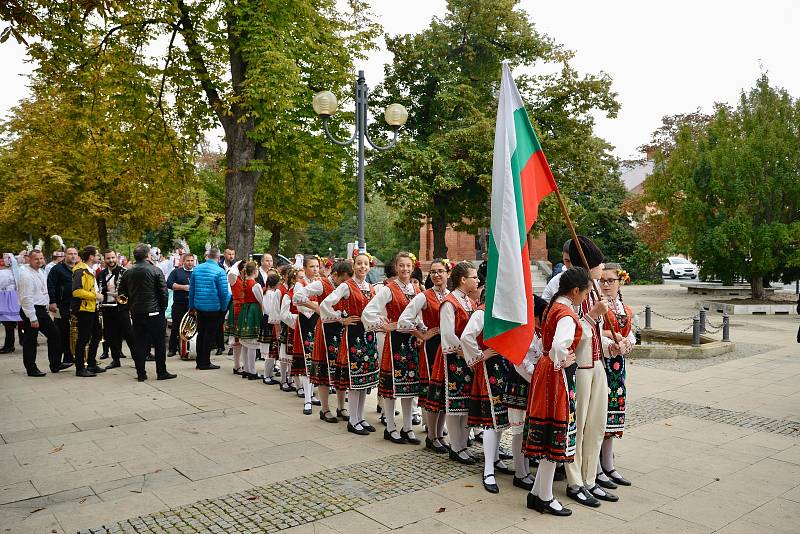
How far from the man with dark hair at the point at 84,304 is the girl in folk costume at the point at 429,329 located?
6.61m

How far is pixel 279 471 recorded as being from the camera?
19.3ft

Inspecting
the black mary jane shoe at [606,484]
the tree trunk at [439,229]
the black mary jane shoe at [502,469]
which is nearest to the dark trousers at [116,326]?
the black mary jane shoe at [502,469]

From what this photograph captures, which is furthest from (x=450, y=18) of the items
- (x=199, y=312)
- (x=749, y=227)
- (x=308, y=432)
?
(x=308, y=432)

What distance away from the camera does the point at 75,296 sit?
10.5m

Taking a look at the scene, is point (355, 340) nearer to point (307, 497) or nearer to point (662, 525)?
point (307, 497)

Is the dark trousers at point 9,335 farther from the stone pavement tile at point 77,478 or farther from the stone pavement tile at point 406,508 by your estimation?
the stone pavement tile at point 406,508

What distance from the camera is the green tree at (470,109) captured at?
25.1m

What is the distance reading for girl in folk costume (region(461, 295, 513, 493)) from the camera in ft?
18.1

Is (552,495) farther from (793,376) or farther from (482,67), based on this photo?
(482,67)

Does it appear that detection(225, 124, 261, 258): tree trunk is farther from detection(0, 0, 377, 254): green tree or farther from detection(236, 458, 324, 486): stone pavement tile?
detection(236, 458, 324, 486): stone pavement tile

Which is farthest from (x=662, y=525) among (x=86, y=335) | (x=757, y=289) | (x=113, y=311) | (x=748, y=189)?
(x=757, y=289)

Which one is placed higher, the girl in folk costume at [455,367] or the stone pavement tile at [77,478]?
the girl in folk costume at [455,367]

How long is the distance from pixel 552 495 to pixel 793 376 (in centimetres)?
781

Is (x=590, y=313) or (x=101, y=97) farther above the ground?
(x=101, y=97)
